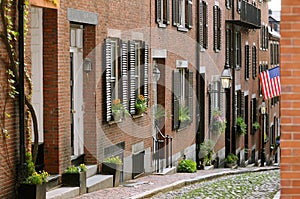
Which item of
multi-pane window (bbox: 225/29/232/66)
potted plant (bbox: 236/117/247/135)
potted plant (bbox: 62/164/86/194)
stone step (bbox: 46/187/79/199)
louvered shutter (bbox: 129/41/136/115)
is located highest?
multi-pane window (bbox: 225/29/232/66)

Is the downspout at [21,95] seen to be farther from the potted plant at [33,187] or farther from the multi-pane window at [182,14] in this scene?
the multi-pane window at [182,14]

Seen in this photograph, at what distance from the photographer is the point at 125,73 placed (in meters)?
17.9

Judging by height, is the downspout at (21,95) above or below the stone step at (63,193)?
above

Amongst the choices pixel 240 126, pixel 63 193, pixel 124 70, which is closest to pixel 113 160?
pixel 124 70

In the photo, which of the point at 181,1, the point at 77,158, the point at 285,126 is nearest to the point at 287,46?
the point at 285,126

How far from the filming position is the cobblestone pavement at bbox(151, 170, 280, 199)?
568 inches

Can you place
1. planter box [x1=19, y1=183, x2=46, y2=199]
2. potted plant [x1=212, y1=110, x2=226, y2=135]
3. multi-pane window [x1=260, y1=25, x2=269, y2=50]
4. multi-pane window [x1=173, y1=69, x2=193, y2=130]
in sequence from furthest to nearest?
multi-pane window [x1=260, y1=25, x2=269, y2=50]
potted plant [x1=212, y1=110, x2=226, y2=135]
multi-pane window [x1=173, y1=69, x2=193, y2=130]
planter box [x1=19, y1=183, x2=46, y2=199]

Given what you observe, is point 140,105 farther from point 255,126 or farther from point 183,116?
point 255,126

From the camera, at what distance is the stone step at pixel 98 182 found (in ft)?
47.1

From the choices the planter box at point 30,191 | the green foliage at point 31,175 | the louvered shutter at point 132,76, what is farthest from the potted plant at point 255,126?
the planter box at point 30,191

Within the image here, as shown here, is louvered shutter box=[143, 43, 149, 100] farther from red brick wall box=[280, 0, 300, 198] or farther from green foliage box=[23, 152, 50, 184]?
red brick wall box=[280, 0, 300, 198]

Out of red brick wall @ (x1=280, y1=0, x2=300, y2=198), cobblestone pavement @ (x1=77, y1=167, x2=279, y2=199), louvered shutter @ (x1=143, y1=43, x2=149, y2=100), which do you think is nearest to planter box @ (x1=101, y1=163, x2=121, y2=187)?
cobblestone pavement @ (x1=77, y1=167, x2=279, y2=199)

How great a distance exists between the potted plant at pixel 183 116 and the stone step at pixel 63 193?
1005 cm

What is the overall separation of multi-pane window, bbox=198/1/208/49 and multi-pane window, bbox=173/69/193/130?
1915 millimetres
